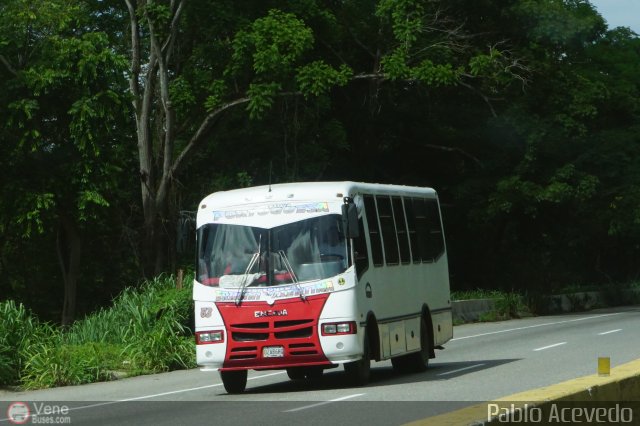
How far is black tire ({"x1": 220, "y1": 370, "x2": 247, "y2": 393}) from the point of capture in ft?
54.0

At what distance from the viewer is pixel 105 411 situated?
47.2 feet

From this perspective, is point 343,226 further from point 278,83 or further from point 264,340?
point 278,83

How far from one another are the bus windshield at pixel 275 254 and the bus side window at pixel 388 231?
164cm

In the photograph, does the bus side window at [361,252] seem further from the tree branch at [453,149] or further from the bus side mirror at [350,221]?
the tree branch at [453,149]

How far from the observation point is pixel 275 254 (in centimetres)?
1622

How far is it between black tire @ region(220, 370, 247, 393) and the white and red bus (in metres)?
0.01

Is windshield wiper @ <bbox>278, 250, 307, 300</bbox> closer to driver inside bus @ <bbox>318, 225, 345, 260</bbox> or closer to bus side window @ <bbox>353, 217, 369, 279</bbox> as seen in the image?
driver inside bus @ <bbox>318, 225, 345, 260</bbox>

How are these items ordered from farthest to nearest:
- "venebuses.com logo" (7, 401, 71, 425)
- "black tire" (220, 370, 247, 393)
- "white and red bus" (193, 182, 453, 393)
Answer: "black tire" (220, 370, 247, 393) < "white and red bus" (193, 182, 453, 393) < "venebuses.com logo" (7, 401, 71, 425)

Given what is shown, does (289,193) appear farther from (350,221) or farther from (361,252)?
(361,252)

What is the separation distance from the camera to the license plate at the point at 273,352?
1567 cm

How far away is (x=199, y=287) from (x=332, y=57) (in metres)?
22.0

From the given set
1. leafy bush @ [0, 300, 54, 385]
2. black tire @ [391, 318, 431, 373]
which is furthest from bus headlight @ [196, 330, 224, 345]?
leafy bush @ [0, 300, 54, 385]

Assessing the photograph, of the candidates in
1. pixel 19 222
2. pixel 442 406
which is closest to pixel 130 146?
pixel 19 222

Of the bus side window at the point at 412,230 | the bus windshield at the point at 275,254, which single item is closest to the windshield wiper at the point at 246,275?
the bus windshield at the point at 275,254
